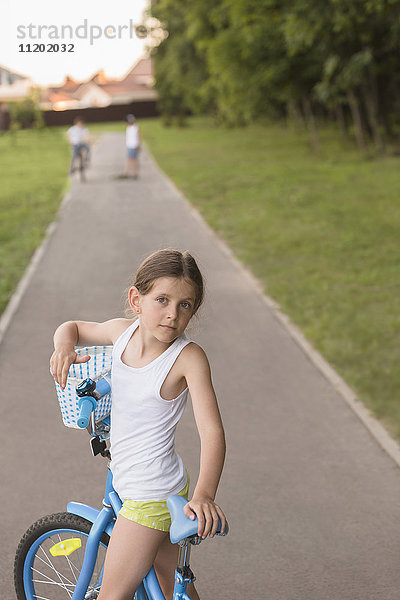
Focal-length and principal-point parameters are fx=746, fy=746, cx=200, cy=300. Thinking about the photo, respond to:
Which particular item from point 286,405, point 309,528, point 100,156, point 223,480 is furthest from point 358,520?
point 100,156

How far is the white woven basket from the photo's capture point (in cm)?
254

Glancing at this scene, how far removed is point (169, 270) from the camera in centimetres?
242

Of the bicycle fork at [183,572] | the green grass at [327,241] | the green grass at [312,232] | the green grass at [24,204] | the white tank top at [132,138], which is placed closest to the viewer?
the bicycle fork at [183,572]

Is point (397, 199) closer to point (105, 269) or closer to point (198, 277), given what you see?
point (105, 269)

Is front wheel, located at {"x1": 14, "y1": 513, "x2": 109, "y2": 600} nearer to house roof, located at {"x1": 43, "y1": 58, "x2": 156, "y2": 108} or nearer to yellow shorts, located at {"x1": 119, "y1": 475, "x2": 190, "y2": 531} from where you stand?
yellow shorts, located at {"x1": 119, "y1": 475, "x2": 190, "y2": 531}

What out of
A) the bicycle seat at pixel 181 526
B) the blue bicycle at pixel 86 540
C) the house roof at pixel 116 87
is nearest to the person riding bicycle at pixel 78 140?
the blue bicycle at pixel 86 540

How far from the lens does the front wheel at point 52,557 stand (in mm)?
2781

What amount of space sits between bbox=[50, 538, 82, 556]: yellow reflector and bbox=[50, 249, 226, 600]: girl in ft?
1.31

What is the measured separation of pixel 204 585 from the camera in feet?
12.6

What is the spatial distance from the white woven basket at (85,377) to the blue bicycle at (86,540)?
0.04 m

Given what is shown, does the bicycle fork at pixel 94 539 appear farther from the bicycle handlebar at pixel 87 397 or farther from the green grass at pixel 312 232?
the green grass at pixel 312 232

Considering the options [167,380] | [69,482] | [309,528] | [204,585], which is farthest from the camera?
[69,482]

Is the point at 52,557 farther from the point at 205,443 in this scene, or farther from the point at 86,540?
the point at 205,443

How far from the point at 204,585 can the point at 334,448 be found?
1.86 m
